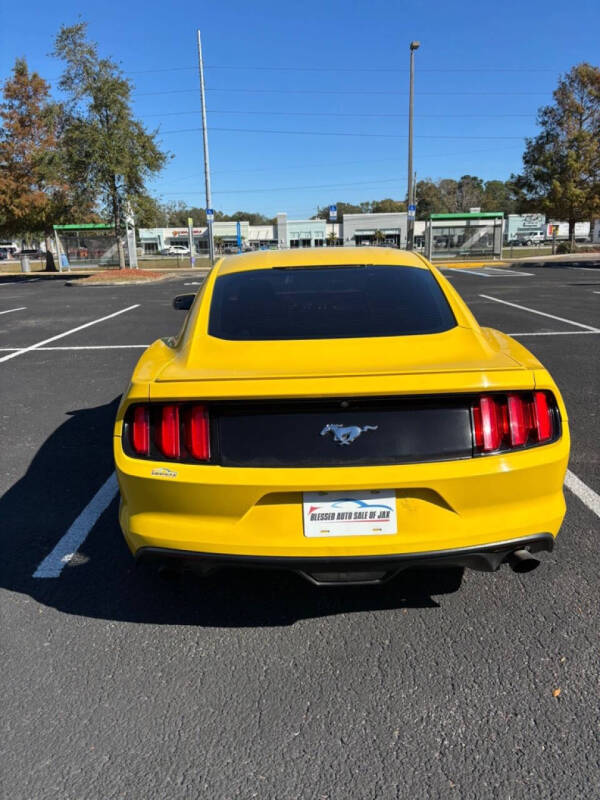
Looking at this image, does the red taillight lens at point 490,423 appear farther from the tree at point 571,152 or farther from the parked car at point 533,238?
the parked car at point 533,238

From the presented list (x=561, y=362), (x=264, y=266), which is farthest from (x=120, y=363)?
(x=561, y=362)

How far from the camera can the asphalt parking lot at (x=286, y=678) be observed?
187cm

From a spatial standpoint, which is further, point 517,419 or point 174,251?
point 174,251

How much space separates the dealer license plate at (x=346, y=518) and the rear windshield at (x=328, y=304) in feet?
2.96

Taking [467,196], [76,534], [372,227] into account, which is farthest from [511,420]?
[467,196]

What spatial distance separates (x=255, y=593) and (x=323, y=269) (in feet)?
6.06

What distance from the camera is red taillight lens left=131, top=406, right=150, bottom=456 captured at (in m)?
2.34

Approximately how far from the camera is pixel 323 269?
3.47m

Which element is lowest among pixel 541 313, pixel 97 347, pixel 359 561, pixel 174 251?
pixel 97 347

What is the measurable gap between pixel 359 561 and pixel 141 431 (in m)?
0.99

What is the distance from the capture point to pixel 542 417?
7.70ft

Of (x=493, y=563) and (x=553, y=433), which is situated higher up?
(x=553, y=433)

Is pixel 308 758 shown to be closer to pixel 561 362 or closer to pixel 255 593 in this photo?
pixel 255 593

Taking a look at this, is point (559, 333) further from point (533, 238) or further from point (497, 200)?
point (497, 200)
